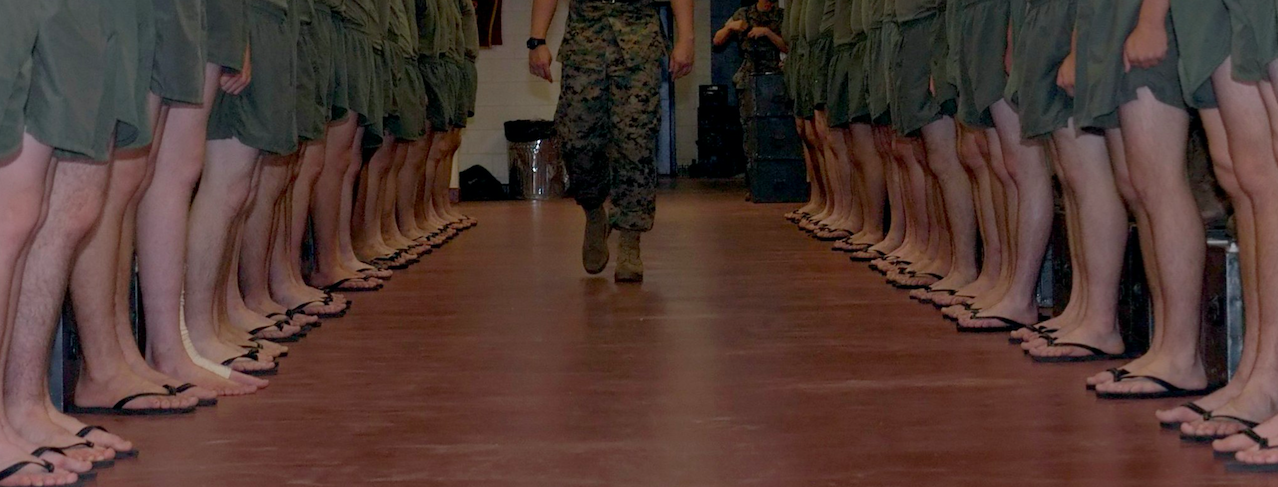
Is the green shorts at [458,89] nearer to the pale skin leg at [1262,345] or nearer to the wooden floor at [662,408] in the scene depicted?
the wooden floor at [662,408]

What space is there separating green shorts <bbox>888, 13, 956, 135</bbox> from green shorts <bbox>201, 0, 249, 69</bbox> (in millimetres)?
2489

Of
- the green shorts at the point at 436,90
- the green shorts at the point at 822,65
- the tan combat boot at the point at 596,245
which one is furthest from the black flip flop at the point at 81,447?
the green shorts at the point at 822,65

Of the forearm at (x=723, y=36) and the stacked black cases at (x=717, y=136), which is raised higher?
the forearm at (x=723, y=36)

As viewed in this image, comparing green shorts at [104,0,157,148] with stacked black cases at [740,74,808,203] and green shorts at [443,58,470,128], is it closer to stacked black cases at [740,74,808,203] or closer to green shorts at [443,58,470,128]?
green shorts at [443,58,470,128]

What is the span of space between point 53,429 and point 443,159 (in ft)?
24.1

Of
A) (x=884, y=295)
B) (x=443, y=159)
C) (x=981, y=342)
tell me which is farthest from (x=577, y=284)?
(x=443, y=159)

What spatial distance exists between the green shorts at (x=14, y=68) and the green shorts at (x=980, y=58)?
9.10 ft

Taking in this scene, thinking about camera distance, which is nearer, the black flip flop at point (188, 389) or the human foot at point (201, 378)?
the black flip flop at point (188, 389)

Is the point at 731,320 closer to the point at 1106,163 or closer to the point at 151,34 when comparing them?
the point at 1106,163

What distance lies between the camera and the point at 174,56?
3215mm

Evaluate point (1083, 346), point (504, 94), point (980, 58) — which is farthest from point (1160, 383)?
point (504, 94)

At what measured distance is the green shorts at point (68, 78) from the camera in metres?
2.56

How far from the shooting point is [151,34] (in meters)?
2.97

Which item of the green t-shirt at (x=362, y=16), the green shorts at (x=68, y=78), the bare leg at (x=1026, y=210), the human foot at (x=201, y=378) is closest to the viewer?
the green shorts at (x=68, y=78)
